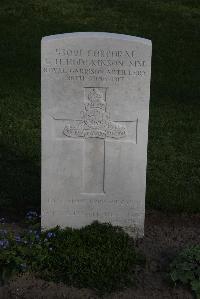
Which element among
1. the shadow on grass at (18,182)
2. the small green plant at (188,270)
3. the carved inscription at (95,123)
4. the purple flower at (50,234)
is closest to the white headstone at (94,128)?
the carved inscription at (95,123)

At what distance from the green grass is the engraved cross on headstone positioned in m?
1.18

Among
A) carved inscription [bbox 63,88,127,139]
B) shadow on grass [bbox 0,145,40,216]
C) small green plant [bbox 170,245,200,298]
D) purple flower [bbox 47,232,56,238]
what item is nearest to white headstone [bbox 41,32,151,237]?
carved inscription [bbox 63,88,127,139]

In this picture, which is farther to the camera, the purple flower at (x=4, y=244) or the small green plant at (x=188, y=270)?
the purple flower at (x=4, y=244)

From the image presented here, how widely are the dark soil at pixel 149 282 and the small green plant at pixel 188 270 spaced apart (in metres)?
0.09

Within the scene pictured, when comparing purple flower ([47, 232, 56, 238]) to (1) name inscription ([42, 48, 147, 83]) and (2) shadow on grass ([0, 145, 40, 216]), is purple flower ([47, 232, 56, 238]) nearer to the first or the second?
(2) shadow on grass ([0, 145, 40, 216])

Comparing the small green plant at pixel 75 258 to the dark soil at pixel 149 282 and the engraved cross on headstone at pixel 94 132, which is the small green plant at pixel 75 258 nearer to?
the dark soil at pixel 149 282

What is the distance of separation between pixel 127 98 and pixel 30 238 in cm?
153

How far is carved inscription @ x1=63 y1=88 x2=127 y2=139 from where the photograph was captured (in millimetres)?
6086

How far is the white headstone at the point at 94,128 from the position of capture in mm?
5977

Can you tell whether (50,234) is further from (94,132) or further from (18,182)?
(18,182)

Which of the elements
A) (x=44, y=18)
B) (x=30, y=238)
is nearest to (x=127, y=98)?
(x=30, y=238)

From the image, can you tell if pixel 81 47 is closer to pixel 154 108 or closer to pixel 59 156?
pixel 59 156

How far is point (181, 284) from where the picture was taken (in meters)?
5.93

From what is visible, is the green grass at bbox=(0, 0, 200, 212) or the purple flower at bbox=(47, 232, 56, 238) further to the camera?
the green grass at bbox=(0, 0, 200, 212)
